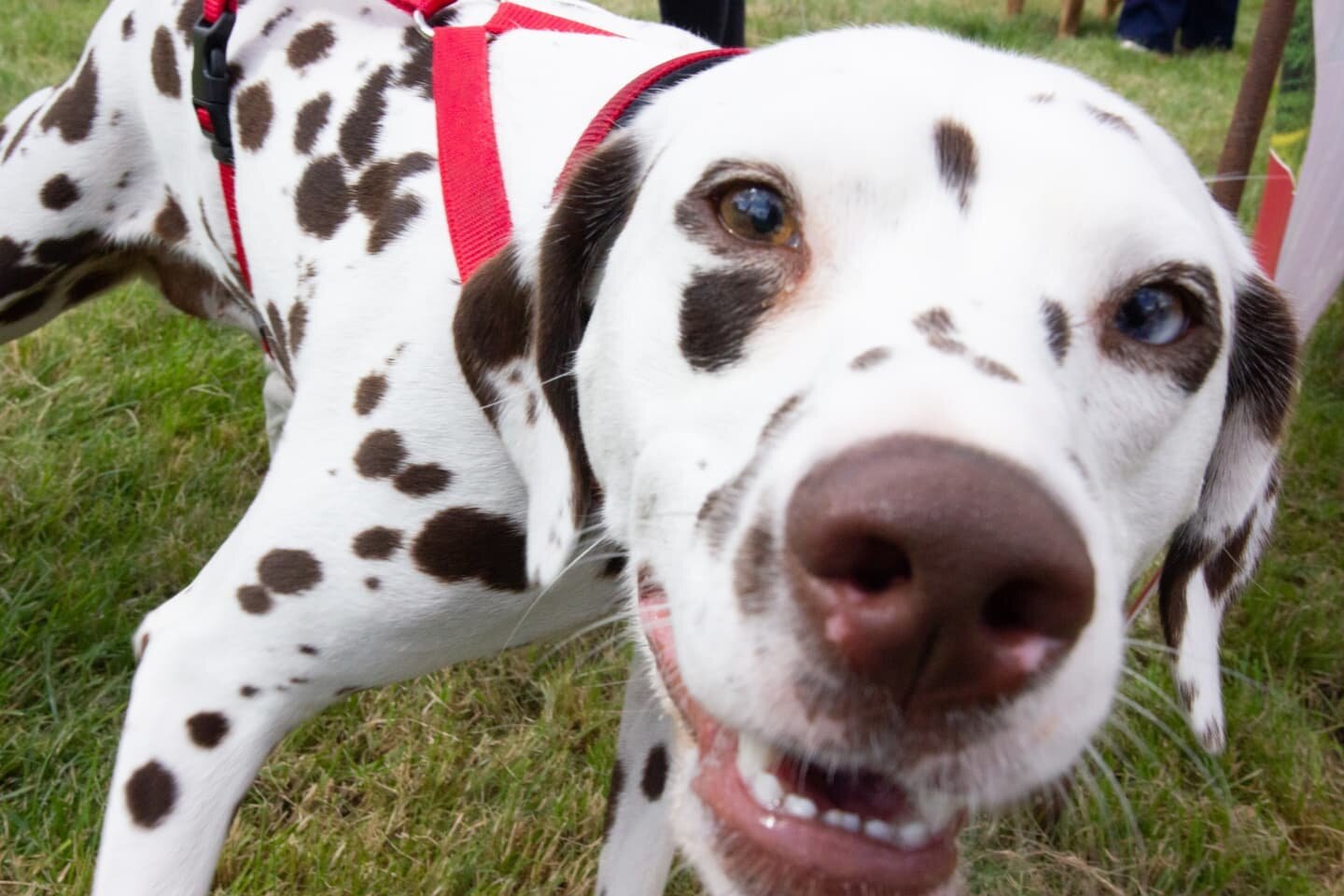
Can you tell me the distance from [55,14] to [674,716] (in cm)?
775

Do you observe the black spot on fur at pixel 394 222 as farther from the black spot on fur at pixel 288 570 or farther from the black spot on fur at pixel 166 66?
the black spot on fur at pixel 166 66

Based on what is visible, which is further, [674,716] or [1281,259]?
[1281,259]

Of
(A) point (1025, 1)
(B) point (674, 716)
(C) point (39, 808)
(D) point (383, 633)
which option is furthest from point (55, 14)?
(A) point (1025, 1)

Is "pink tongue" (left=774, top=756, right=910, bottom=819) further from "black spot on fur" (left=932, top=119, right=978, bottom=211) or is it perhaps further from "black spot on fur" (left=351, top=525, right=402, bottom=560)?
"black spot on fur" (left=351, top=525, right=402, bottom=560)

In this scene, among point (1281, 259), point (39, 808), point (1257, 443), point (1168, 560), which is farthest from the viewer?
point (1281, 259)

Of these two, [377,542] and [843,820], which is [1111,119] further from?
[377,542]

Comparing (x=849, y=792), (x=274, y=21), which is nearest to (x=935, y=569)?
(x=849, y=792)

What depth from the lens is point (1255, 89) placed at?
3.12 m

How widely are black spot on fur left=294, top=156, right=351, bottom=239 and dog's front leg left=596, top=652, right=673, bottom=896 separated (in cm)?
111

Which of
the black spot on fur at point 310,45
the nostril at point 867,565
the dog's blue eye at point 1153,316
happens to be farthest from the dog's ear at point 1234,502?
the black spot on fur at point 310,45

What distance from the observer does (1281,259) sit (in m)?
3.23

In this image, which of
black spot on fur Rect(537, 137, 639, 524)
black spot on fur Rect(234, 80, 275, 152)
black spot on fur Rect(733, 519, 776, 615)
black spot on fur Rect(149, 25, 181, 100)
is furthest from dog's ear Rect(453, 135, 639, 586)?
black spot on fur Rect(149, 25, 181, 100)

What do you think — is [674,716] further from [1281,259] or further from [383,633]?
[1281,259]

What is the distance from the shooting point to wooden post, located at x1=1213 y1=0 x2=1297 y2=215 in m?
3.03
